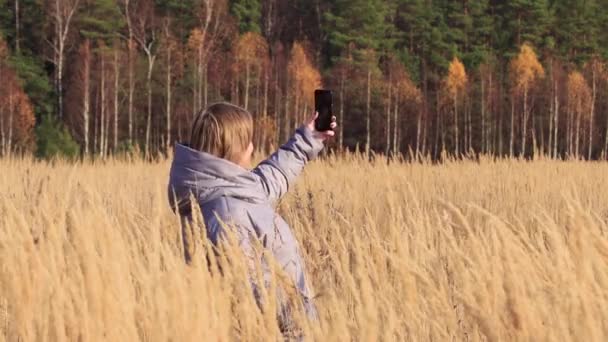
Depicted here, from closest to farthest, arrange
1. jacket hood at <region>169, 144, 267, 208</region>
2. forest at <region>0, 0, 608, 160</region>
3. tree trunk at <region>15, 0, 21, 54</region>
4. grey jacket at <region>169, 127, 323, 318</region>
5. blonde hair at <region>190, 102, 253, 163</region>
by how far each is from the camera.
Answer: grey jacket at <region>169, 127, 323, 318</region>, jacket hood at <region>169, 144, 267, 208</region>, blonde hair at <region>190, 102, 253, 163</region>, forest at <region>0, 0, 608, 160</region>, tree trunk at <region>15, 0, 21, 54</region>

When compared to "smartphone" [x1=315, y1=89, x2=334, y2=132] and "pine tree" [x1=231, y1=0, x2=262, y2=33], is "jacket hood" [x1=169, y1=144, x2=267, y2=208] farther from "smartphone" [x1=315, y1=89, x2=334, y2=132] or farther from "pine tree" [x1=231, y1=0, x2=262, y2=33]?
"pine tree" [x1=231, y1=0, x2=262, y2=33]

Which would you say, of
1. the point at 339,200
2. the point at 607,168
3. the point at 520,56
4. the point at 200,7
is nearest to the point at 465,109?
the point at 520,56

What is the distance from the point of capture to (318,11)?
192 feet

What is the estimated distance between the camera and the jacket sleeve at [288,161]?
360 cm

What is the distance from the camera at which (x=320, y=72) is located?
51344 millimetres

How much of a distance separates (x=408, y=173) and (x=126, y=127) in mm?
35602

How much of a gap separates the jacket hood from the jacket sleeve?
276 mm

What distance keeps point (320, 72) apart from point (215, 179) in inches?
1905

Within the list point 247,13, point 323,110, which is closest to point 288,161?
point 323,110

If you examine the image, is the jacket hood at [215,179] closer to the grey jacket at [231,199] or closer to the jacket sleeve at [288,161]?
the grey jacket at [231,199]

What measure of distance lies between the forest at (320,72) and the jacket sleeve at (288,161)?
28892 millimetres

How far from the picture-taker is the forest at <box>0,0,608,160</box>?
39.5 meters

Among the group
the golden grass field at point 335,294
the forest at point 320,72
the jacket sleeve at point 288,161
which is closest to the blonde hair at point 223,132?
the jacket sleeve at point 288,161

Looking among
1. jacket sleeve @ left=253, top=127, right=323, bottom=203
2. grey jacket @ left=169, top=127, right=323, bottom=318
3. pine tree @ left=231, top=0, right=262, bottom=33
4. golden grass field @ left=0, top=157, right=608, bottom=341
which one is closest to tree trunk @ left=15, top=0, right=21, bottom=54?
pine tree @ left=231, top=0, right=262, bottom=33
